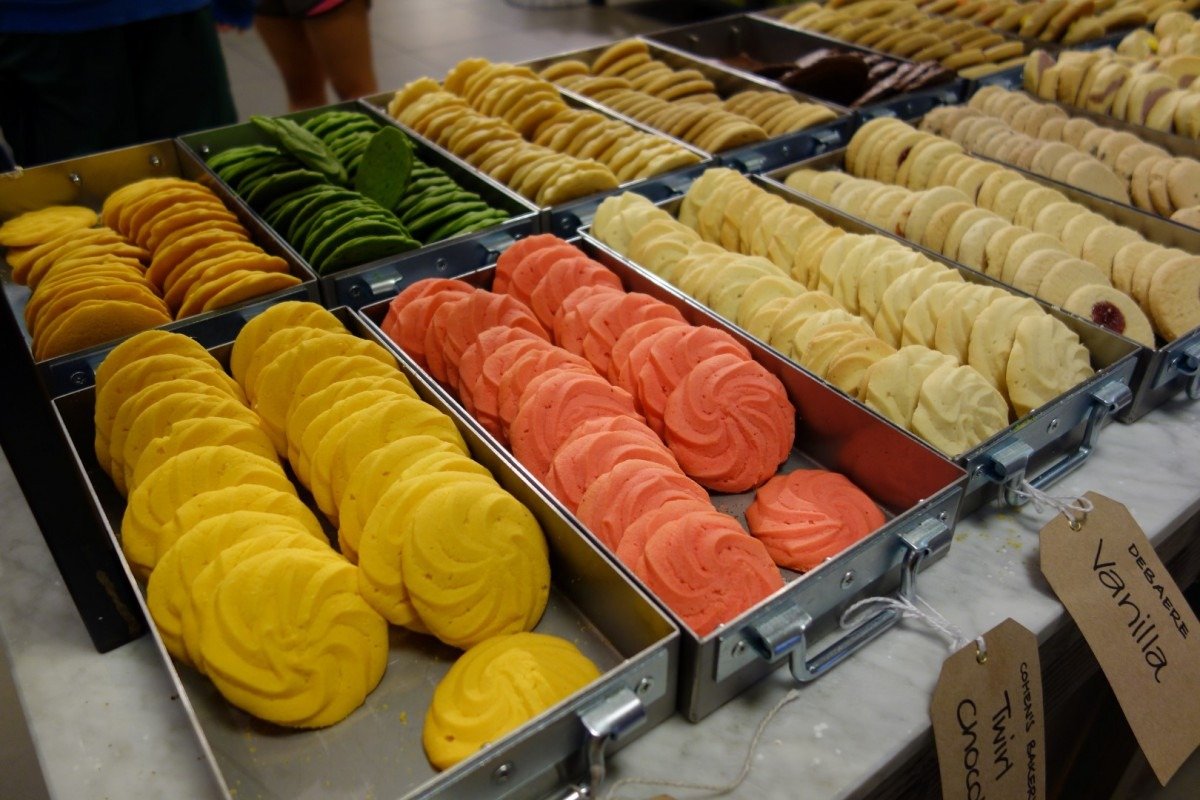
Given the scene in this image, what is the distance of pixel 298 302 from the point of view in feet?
5.94

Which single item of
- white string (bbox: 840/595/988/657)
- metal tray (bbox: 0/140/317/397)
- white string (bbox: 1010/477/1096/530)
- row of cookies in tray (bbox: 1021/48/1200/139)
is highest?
row of cookies in tray (bbox: 1021/48/1200/139)

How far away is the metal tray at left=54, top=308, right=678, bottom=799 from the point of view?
1068mm

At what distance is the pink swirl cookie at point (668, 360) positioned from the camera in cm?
173

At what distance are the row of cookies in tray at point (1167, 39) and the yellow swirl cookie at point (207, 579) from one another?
137 inches

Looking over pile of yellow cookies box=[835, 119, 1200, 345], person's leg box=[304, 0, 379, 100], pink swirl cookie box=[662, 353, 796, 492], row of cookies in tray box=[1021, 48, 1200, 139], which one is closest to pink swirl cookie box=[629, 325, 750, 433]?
pink swirl cookie box=[662, 353, 796, 492]

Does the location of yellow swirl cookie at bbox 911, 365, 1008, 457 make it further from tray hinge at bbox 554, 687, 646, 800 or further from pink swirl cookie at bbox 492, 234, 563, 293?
pink swirl cookie at bbox 492, 234, 563, 293

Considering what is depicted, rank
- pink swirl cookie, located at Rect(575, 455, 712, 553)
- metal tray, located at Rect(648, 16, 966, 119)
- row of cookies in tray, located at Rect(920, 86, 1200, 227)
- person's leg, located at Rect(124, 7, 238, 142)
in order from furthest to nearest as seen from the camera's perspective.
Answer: metal tray, located at Rect(648, 16, 966, 119) < person's leg, located at Rect(124, 7, 238, 142) < row of cookies in tray, located at Rect(920, 86, 1200, 227) < pink swirl cookie, located at Rect(575, 455, 712, 553)

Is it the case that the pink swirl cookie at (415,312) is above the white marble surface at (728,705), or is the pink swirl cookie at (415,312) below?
above

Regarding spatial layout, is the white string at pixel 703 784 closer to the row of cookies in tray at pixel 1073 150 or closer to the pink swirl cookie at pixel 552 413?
the pink swirl cookie at pixel 552 413

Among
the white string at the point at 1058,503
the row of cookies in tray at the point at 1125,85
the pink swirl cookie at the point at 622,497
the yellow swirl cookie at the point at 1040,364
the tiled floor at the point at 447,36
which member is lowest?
the tiled floor at the point at 447,36

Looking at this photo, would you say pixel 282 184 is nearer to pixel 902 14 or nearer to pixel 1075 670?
pixel 1075 670

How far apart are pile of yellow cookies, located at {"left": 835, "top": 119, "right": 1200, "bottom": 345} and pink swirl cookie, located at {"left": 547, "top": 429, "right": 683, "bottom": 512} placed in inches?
41.4

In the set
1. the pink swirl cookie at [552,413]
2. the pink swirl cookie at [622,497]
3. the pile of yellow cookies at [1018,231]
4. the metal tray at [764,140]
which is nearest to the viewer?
the pink swirl cookie at [622,497]

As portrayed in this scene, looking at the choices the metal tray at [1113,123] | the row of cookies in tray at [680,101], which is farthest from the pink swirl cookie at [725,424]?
the metal tray at [1113,123]
